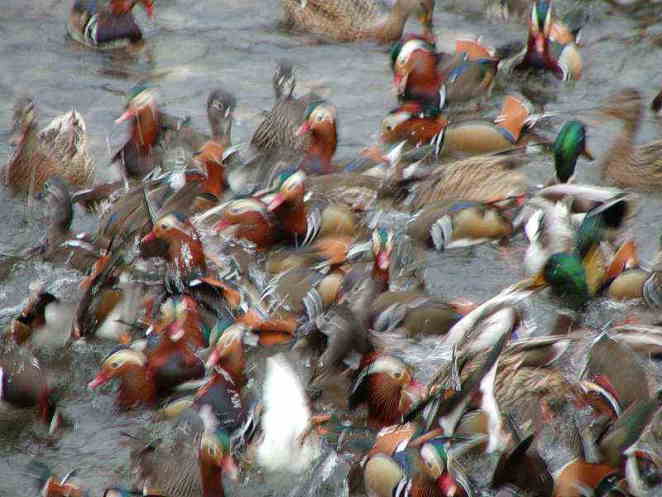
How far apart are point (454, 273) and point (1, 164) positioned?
112 inches

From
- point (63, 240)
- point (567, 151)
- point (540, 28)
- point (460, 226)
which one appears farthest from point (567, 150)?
point (63, 240)

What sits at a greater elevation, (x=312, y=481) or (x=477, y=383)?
(x=477, y=383)

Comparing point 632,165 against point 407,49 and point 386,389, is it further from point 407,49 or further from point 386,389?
point 386,389

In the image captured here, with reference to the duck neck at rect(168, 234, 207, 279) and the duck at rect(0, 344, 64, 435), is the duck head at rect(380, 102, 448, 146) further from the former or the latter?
the duck at rect(0, 344, 64, 435)

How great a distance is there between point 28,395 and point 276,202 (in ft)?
5.82

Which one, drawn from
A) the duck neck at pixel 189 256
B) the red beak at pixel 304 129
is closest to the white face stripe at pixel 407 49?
the red beak at pixel 304 129

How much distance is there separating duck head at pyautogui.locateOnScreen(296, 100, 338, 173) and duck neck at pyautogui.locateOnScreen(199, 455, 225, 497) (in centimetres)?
275

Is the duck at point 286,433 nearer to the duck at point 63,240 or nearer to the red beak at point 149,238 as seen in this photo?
the red beak at point 149,238

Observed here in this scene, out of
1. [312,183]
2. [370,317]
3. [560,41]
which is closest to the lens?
[370,317]

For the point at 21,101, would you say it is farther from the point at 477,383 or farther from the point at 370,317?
the point at 477,383

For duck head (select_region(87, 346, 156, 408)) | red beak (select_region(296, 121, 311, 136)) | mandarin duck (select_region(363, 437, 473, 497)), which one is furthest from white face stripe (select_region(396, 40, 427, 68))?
mandarin duck (select_region(363, 437, 473, 497))

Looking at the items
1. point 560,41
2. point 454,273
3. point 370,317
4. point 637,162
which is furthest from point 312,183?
point 560,41

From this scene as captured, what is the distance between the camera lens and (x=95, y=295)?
5699 millimetres

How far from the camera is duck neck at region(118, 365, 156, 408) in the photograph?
532 centimetres
